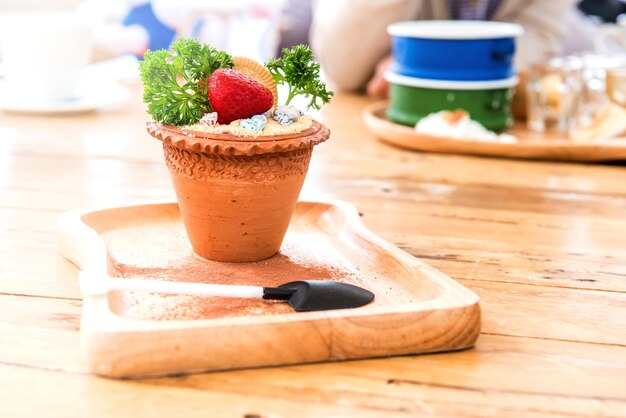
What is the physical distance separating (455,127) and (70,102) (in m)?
0.75

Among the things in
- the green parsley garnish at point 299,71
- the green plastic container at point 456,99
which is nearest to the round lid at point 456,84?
the green plastic container at point 456,99

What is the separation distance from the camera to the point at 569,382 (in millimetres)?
605

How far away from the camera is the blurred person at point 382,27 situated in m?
1.82

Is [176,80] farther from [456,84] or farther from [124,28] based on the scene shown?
[124,28]

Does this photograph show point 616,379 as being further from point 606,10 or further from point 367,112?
point 606,10

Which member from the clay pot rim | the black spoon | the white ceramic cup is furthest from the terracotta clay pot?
the white ceramic cup

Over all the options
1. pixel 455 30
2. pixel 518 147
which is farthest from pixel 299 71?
pixel 455 30

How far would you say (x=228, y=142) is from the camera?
0.73 metres

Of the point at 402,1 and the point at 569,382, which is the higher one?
the point at 402,1

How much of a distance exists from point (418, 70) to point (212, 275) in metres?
0.85

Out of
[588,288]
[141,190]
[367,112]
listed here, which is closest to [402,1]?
[367,112]

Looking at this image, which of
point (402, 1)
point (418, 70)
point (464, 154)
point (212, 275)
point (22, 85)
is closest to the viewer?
point (212, 275)

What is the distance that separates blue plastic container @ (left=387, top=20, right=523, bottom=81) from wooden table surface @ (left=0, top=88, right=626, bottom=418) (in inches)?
6.4

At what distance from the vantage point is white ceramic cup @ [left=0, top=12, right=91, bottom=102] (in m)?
1.51
